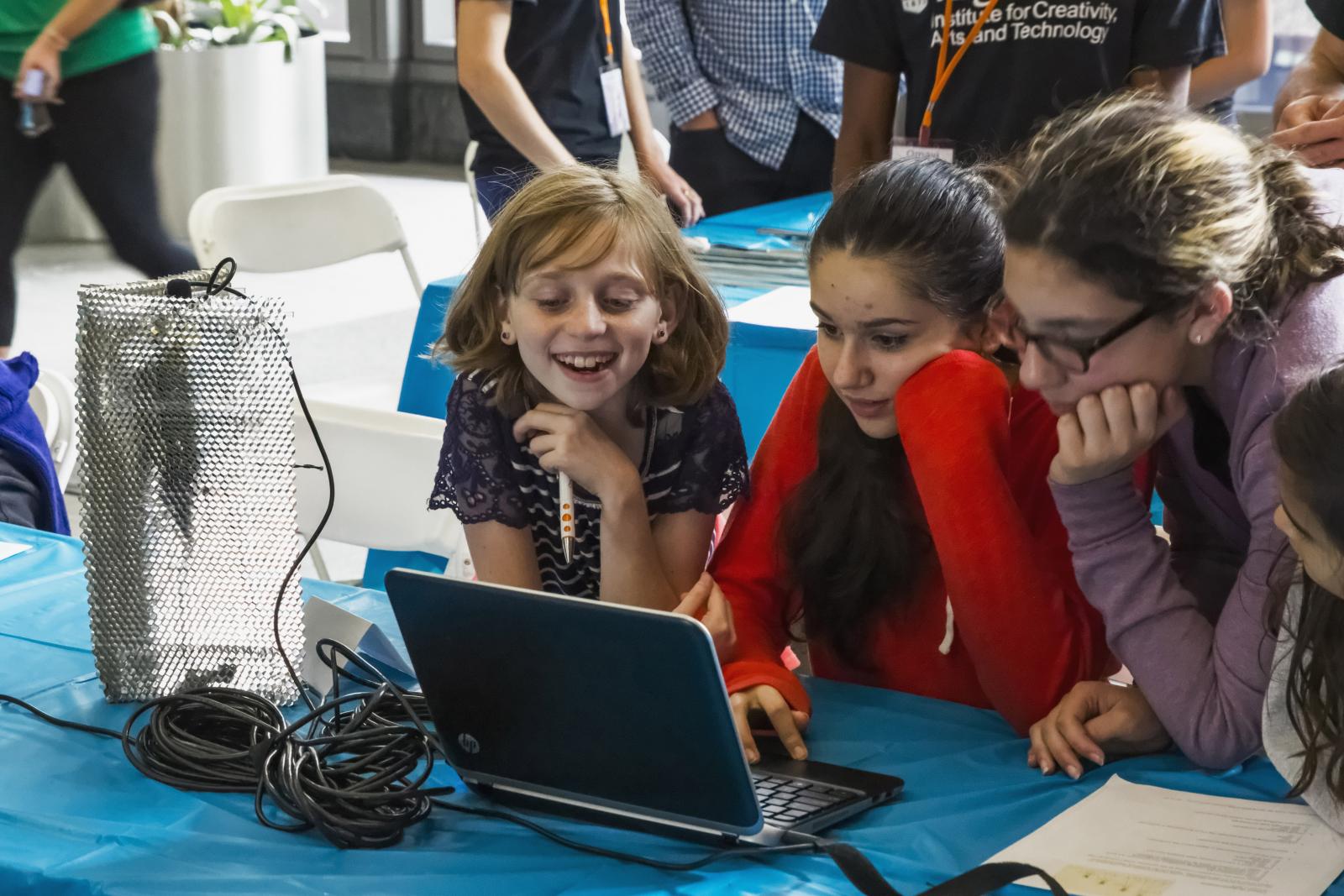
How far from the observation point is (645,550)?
144 cm

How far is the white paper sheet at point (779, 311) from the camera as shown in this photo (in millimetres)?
2135

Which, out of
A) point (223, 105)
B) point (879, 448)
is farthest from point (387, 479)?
point (223, 105)

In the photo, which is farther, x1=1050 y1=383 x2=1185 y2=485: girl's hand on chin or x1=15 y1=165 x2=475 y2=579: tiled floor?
x1=15 y1=165 x2=475 y2=579: tiled floor

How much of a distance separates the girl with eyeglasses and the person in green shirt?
2194mm

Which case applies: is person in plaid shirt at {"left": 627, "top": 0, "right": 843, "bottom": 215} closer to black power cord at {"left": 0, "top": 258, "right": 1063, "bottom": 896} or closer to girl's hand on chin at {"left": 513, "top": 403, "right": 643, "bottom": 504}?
girl's hand on chin at {"left": 513, "top": 403, "right": 643, "bottom": 504}

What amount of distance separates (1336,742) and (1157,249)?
0.37 m

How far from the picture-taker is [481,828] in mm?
1049

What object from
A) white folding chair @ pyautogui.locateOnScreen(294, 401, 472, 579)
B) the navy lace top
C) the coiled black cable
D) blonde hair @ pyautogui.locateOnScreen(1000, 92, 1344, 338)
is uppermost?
blonde hair @ pyautogui.locateOnScreen(1000, 92, 1344, 338)

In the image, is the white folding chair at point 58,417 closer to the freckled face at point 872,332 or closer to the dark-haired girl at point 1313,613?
the freckled face at point 872,332

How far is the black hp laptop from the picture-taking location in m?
0.96

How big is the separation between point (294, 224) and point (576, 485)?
4.52 feet

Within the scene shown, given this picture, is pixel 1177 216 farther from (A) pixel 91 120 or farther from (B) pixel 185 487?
(A) pixel 91 120

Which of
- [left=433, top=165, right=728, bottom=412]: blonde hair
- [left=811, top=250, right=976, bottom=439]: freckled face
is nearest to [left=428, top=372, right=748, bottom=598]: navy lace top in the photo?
[left=433, top=165, right=728, bottom=412]: blonde hair

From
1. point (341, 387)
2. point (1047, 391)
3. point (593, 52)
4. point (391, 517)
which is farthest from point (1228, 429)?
point (341, 387)
